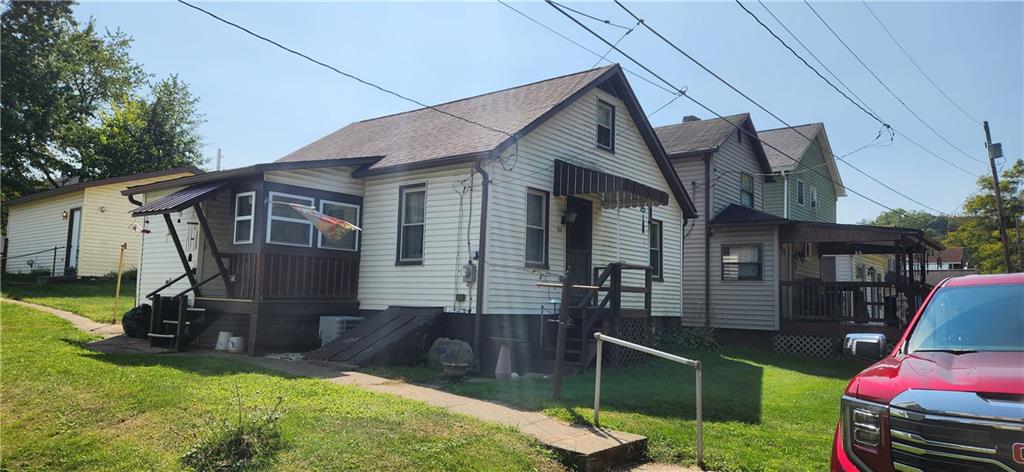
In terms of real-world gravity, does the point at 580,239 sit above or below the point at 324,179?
below

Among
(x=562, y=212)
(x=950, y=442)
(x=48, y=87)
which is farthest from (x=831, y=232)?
(x=48, y=87)

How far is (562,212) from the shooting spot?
13141mm

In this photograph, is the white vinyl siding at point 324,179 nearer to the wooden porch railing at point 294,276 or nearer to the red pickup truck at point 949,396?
the wooden porch railing at point 294,276

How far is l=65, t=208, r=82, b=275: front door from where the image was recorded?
22375mm

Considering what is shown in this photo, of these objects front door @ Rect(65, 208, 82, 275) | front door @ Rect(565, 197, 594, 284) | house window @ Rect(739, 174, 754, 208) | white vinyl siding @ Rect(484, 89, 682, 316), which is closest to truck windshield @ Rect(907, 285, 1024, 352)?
white vinyl siding @ Rect(484, 89, 682, 316)

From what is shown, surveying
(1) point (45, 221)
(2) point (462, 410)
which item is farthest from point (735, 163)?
(1) point (45, 221)

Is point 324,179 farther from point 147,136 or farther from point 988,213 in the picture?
point 988,213

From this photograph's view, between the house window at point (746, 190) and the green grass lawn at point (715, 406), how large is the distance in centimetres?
931

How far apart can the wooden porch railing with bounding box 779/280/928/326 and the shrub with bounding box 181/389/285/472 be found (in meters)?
14.3

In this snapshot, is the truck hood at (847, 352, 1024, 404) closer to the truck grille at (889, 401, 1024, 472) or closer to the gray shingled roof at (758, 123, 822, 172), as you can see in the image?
the truck grille at (889, 401, 1024, 472)

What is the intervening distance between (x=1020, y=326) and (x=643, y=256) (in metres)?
11.6

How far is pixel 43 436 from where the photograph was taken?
600 cm

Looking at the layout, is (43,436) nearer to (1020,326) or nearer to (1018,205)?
(1020,326)

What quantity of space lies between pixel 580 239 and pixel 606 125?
296 cm
